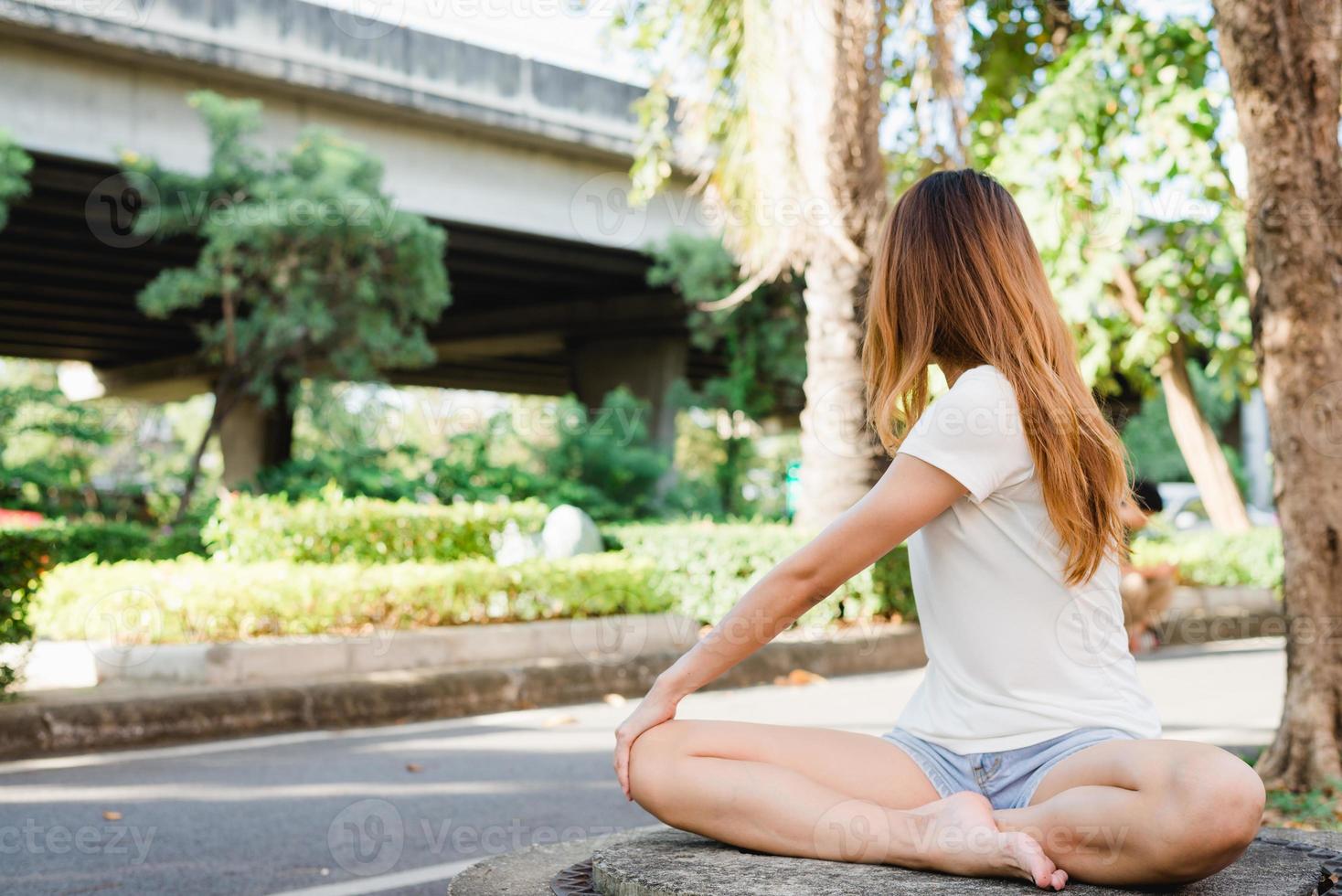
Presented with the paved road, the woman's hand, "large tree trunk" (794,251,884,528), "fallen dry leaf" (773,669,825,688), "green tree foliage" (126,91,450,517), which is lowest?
the paved road

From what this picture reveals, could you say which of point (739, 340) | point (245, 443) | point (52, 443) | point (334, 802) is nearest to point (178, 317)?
point (245, 443)

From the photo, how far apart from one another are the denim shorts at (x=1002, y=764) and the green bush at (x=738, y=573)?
8038mm

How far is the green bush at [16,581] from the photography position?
21.2 ft

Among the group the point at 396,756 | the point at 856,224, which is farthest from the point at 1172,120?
the point at 396,756

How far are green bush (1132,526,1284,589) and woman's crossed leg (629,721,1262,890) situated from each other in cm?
1392

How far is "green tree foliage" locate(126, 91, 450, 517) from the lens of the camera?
14906 mm

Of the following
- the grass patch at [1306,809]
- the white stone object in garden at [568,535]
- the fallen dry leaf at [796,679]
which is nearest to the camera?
the grass patch at [1306,809]

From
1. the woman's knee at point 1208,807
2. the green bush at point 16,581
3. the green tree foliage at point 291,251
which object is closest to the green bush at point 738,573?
the green bush at point 16,581

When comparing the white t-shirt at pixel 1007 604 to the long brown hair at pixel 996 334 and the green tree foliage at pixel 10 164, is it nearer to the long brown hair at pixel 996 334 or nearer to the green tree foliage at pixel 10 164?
the long brown hair at pixel 996 334

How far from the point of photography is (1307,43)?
466 cm

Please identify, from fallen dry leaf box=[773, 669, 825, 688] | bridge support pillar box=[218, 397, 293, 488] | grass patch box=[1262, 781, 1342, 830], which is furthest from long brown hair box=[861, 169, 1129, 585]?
bridge support pillar box=[218, 397, 293, 488]

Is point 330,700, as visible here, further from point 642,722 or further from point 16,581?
point 642,722

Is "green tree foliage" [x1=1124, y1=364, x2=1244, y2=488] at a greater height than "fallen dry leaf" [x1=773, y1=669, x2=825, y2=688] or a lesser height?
greater

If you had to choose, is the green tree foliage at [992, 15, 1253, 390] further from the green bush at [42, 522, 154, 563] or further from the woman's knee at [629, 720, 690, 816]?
the green bush at [42, 522, 154, 563]
